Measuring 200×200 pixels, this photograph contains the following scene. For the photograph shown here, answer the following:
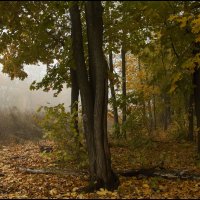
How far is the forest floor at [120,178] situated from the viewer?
25.5ft

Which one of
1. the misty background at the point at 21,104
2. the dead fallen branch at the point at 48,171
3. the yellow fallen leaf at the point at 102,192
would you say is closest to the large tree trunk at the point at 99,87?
the yellow fallen leaf at the point at 102,192

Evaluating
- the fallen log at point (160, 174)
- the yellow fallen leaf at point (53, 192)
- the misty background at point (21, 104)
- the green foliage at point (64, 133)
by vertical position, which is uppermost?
the misty background at point (21, 104)

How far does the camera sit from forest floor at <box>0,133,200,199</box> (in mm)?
7781

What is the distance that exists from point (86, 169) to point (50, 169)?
39.4 inches

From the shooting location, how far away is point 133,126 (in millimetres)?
14086

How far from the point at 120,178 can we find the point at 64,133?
213 cm

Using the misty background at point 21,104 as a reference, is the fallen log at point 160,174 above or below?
below

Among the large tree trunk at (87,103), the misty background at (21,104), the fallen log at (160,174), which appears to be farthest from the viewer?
the misty background at (21,104)

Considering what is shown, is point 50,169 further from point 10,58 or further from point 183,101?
point 183,101

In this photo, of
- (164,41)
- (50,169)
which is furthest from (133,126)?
(50,169)

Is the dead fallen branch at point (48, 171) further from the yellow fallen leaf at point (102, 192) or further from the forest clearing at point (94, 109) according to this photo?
the yellow fallen leaf at point (102, 192)

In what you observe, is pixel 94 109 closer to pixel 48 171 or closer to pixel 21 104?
pixel 48 171

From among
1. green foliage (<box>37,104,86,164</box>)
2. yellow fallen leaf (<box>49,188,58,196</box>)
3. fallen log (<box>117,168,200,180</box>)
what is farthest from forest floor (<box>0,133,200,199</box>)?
green foliage (<box>37,104,86,164</box>)

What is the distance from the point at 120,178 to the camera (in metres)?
9.05
